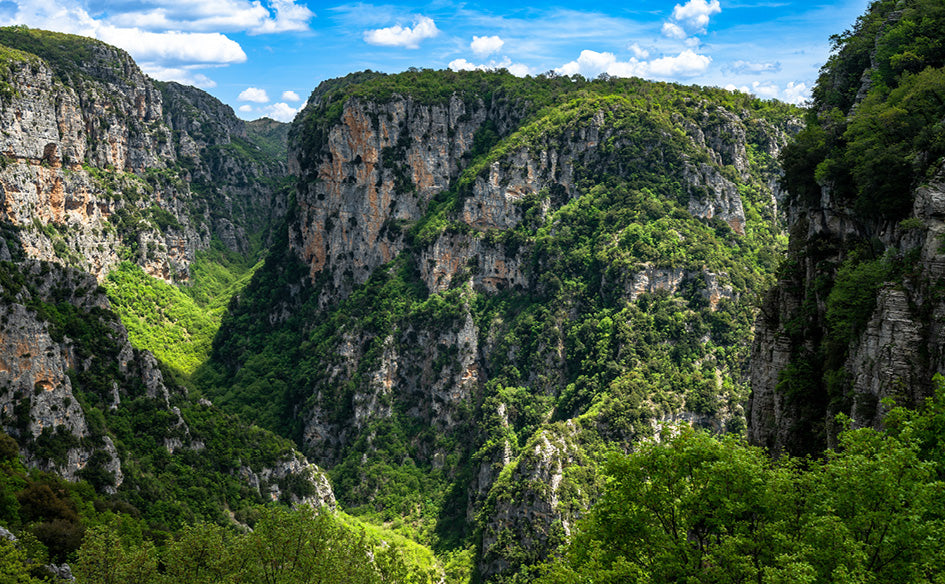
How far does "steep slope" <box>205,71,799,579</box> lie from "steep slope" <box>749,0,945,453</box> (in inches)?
2159

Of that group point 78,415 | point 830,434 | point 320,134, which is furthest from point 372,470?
point 830,434

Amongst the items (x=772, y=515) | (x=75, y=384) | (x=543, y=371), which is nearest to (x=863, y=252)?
(x=772, y=515)

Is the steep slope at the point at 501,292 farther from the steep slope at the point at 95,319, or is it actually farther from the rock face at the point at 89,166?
the rock face at the point at 89,166

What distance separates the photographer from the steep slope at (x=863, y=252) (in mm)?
31484

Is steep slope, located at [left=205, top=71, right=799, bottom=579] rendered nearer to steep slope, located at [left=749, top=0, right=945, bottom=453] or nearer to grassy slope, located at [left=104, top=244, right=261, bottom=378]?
grassy slope, located at [left=104, top=244, right=261, bottom=378]

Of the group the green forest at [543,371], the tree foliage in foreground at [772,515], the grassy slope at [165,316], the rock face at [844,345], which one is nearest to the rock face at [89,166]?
the green forest at [543,371]

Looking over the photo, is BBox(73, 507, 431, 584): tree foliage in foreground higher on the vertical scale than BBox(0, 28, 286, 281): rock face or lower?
lower

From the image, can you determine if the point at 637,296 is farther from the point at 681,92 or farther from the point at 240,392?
the point at 240,392

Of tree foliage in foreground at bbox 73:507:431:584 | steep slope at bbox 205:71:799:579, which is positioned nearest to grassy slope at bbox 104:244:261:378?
steep slope at bbox 205:71:799:579

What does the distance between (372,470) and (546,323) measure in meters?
39.4

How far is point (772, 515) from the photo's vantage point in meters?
26.5

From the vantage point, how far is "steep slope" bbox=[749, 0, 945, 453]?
31.5m

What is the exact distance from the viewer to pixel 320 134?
157 metres

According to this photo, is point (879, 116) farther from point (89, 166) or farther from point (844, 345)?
point (89, 166)
